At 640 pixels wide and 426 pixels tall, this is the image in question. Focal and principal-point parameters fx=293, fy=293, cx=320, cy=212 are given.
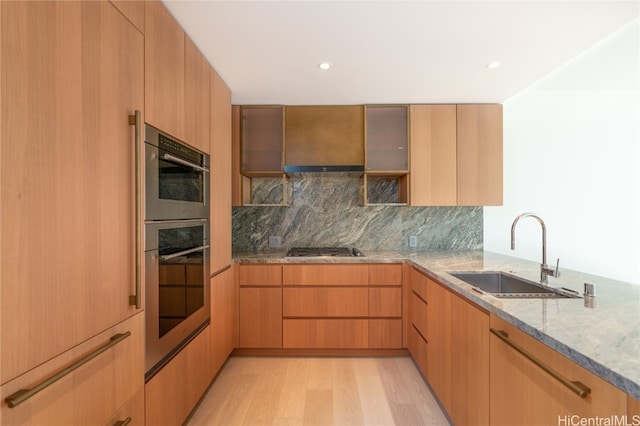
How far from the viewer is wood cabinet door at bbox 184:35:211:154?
1.70 metres

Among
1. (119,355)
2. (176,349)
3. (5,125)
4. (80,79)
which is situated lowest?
(176,349)

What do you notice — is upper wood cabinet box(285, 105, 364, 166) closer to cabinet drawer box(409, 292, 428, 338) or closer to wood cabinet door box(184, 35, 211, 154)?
wood cabinet door box(184, 35, 211, 154)

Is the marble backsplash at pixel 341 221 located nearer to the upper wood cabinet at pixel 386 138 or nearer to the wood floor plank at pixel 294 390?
the upper wood cabinet at pixel 386 138

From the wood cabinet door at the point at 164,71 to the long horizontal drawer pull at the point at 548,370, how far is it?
5.81 feet

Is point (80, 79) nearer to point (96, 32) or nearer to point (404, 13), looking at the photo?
point (96, 32)

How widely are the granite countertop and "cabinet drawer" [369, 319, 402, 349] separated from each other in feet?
2.58

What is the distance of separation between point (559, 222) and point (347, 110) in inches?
79.0

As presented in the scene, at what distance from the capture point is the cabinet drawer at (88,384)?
0.78 m

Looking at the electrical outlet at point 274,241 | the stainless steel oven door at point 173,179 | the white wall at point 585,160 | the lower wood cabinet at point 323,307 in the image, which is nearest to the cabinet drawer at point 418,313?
the lower wood cabinet at point 323,307

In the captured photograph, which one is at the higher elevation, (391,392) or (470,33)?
(470,33)

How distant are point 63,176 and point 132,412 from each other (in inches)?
39.0

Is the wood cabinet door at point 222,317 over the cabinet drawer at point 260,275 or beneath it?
beneath

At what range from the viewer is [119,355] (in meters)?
1.13

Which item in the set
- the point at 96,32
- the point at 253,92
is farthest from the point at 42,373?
the point at 253,92
